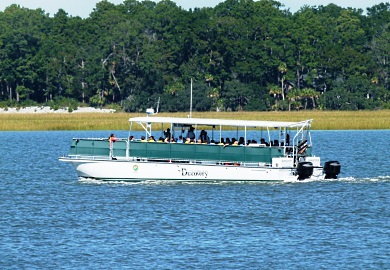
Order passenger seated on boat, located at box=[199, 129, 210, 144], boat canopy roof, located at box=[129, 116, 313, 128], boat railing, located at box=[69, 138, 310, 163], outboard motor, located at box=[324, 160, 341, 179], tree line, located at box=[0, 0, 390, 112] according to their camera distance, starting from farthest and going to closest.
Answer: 1. tree line, located at box=[0, 0, 390, 112]
2. outboard motor, located at box=[324, 160, 341, 179]
3. passenger seated on boat, located at box=[199, 129, 210, 144]
4. boat railing, located at box=[69, 138, 310, 163]
5. boat canopy roof, located at box=[129, 116, 313, 128]

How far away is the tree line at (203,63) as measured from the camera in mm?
153750

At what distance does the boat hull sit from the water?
1.33 ft

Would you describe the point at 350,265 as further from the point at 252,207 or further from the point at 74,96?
the point at 74,96

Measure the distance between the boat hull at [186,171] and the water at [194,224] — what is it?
406mm

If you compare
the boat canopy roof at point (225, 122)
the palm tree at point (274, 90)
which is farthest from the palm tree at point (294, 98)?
the boat canopy roof at point (225, 122)

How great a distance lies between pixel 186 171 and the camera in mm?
49406

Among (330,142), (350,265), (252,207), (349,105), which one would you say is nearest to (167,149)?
(252,207)

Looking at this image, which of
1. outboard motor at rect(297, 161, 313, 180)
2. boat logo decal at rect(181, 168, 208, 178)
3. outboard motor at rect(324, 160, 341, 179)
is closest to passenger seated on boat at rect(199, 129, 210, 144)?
boat logo decal at rect(181, 168, 208, 178)

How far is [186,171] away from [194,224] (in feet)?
34.9

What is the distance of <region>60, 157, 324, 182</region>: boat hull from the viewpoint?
1937 inches

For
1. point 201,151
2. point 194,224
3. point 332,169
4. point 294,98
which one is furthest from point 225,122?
point 294,98

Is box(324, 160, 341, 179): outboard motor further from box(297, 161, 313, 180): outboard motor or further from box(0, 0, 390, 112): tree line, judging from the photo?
box(0, 0, 390, 112): tree line

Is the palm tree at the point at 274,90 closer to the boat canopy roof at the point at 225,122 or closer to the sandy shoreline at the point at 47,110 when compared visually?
the sandy shoreline at the point at 47,110

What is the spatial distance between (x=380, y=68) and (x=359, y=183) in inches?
4482
